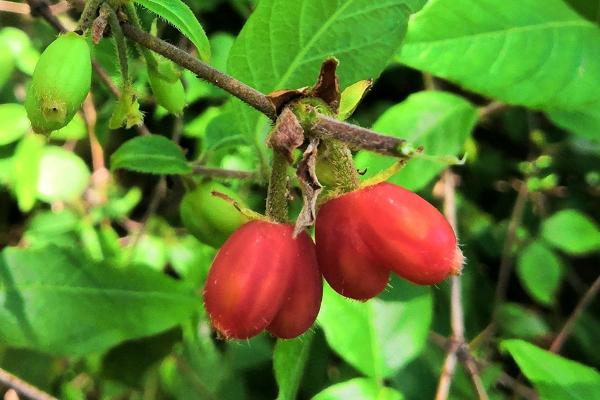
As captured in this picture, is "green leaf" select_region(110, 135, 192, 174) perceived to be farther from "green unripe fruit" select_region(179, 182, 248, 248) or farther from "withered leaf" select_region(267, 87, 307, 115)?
"withered leaf" select_region(267, 87, 307, 115)

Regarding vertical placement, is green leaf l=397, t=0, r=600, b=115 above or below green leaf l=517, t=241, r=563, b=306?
above

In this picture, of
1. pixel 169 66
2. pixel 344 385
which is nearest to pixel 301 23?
pixel 169 66

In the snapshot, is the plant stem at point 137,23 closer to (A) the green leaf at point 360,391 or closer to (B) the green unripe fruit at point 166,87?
(B) the green unripe fruit at point 166,87

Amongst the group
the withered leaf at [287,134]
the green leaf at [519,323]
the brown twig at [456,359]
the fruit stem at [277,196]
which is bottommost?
the green leaf at [519,323]

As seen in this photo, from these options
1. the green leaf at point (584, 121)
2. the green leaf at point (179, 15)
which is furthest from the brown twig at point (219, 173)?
the green leaf at point (584, 121)

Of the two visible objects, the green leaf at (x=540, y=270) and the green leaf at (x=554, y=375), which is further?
the green leaf at (x=540, y=270)

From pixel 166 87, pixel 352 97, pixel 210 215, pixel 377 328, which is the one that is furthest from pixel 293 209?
pixel 352 97

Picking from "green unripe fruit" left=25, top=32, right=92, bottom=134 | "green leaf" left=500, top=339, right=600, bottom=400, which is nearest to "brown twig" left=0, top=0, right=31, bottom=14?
"green unripe fruit" left=25, top=32, right=92, bottom=134
